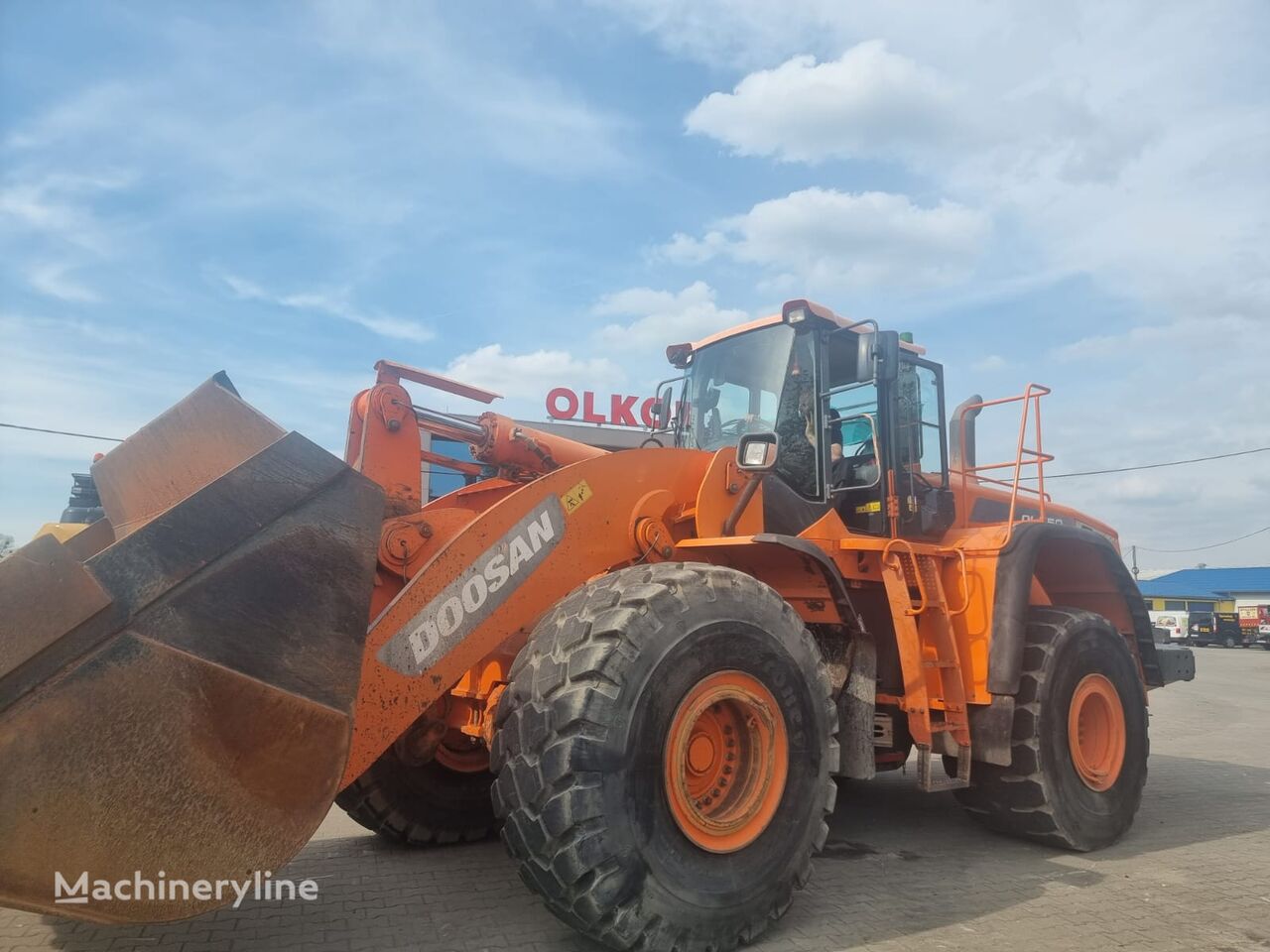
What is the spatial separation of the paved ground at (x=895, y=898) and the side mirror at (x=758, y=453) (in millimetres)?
2032

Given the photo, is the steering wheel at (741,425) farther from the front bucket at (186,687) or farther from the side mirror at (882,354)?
the front bucket at (186,687)

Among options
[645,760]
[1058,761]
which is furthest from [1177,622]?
[645,760]

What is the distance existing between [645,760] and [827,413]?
298 centimetres

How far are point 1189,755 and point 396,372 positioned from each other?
9.28 meters

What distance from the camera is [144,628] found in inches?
105

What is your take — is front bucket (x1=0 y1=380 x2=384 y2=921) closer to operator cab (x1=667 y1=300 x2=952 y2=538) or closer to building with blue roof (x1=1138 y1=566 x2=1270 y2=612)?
operator cab (x1=667 y1=300 x2=952 y2=538)

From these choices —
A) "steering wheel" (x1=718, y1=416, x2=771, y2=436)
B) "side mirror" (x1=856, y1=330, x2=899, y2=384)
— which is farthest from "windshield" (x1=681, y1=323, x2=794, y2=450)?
"side mirror" (x1=856, y1=330, x2=899, y2=384)

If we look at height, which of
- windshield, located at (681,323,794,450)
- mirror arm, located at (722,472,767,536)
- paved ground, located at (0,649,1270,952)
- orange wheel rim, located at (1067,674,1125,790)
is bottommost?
paved ground, located at (0,649,1270,952)

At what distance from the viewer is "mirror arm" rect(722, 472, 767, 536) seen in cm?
447

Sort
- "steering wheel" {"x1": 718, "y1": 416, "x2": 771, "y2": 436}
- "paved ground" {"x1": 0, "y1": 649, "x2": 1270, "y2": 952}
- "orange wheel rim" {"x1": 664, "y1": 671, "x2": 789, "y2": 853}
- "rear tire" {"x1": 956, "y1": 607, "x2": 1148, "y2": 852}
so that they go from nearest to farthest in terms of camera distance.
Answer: "orange wheel rim" {"x1": 664, "y1": 671, "x2": 789, "y2": 853} < "paved ground" {"x1": 0, "y1": 649, "x2": 1270, "y2": 952} < "rear tire" {"x1": 956, "y1": 607, "x2": 1148, "y2": 852} < "steering wheel" {"x1": 718, "y1": 416, "x2": 771, "y2": 436}

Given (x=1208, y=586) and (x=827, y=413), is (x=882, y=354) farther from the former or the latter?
(x=1208, y=586)

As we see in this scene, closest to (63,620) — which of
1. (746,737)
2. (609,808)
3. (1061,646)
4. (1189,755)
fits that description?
(609,808)

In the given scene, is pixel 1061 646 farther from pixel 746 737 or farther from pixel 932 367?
pixel 746 737

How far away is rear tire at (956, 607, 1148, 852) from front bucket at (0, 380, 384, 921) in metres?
4.20
